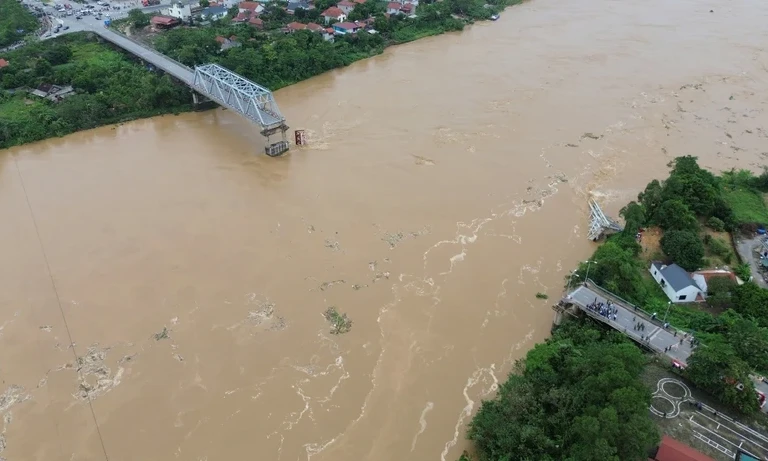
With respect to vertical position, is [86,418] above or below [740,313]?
below

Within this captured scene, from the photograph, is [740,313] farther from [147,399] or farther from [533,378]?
[147,399]

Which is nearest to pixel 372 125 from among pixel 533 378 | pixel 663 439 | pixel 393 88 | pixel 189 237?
pixel 393 88

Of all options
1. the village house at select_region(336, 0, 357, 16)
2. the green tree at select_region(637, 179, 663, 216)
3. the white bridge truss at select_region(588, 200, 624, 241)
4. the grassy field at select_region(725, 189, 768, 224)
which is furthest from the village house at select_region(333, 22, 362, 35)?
the grassy field at select_region(725, 189, 768, 224)

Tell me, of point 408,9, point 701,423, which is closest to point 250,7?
point 408,9

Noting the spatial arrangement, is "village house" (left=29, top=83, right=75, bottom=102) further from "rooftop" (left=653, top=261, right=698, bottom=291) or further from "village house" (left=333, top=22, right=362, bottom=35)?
"rooftop" (left=653, top=261, right=698, bottom=291)

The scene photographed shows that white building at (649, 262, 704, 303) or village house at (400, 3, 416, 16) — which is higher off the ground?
village house at (400, 3, 416, 16)

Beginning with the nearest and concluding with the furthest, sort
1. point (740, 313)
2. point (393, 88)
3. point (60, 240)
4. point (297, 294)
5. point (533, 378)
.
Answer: point (533, 378) → point (740, 313) → point (297, 294) → point (60, 240) → point (393, 88)

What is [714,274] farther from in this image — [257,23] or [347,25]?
[257,23]
